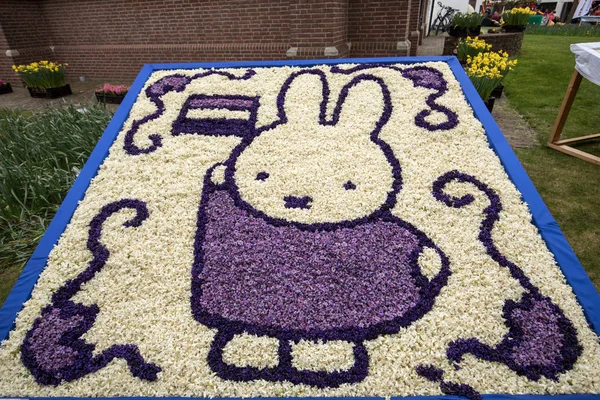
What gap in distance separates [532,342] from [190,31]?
8228mm

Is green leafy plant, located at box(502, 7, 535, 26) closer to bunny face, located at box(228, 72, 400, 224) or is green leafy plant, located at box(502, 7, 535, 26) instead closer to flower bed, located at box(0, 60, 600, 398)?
flower bed, located at box(0, 60, 600, 398)

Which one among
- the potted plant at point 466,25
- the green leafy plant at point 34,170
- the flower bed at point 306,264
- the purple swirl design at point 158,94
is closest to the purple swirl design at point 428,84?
the flower bed at point 306,264

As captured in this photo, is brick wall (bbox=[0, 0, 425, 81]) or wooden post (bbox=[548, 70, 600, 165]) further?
brick wall (bbox=[0, 0, 425, 81])

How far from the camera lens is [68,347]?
1.95m

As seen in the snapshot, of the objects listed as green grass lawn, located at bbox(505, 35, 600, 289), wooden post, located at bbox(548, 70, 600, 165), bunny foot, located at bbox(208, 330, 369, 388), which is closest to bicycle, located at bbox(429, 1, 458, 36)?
green grass lawn, located at bbox(505, 35, 600, 289)

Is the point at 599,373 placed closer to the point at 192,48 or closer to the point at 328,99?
the point at 328,99

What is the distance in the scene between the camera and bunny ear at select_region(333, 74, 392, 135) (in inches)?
123

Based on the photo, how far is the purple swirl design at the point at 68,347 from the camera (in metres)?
1.84

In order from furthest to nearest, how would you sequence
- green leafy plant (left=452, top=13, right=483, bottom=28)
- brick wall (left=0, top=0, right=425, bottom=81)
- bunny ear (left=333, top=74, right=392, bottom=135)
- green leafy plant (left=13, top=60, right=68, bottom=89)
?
green leafy plant (left=452, top=13, right=483, bottom=28) < green leafy plant (left=13, top=60, right=68, bottom=89) < brick wall (left=0, top=0, right=425, bottom=81) < bunny ear (left=333, top=74, right=392, bottom=135)

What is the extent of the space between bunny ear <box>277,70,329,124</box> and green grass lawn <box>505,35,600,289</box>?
241 cm

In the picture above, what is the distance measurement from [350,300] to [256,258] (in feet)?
2.16

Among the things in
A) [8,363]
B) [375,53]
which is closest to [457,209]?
[8,363]

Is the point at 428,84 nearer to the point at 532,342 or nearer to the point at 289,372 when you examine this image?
the point at 532,342

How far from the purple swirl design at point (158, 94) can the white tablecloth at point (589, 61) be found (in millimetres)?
3604
